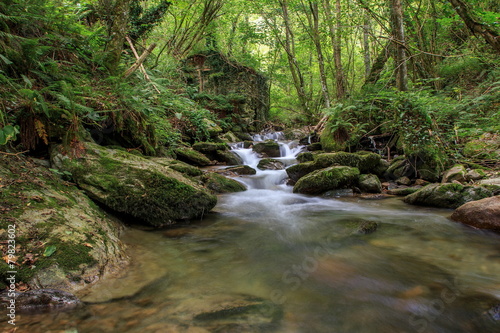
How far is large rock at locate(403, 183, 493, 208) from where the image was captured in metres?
4.88

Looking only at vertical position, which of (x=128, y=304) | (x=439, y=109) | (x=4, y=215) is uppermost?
(x=439, y=109)

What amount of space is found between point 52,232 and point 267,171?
7.53 metres

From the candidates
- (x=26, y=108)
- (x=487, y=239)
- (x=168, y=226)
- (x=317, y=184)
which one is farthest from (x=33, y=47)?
(x=487, y=239)

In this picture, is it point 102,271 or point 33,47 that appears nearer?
point 102,271

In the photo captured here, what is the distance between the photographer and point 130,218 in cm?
379

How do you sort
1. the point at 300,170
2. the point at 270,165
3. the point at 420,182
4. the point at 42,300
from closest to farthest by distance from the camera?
the point at 42,300 < the point at 420,182 < the point at 300,170 < the point at 270,165

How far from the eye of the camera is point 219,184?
6.69 metres

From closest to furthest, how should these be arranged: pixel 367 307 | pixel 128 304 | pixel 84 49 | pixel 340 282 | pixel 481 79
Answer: pixel 128 304 < pixel 367 307 < pixel 340 282 < pixel 84 49 < pixel 481 79

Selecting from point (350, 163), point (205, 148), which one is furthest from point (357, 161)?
point (205, 148)

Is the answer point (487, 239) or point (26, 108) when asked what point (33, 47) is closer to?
point (26, 108)

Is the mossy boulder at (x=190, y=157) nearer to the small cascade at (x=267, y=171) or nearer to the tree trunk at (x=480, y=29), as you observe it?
the small cascade at (x=267, y=171)

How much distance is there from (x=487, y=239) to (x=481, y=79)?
10.3 meters

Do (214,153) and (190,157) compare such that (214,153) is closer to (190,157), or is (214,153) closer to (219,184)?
(190,157)

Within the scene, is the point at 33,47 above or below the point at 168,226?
above
